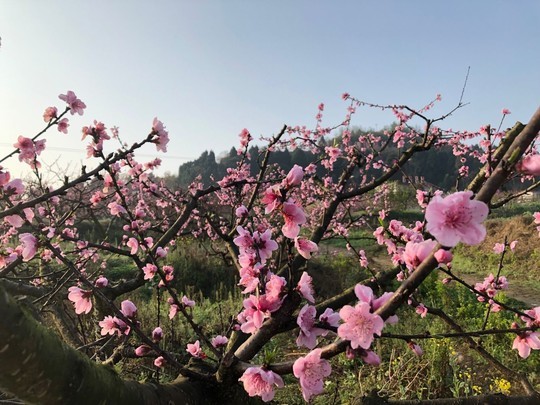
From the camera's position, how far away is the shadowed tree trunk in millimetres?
729

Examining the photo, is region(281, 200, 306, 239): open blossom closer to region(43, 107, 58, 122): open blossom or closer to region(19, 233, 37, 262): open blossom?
region(19, 233, 37, 262): open blossom

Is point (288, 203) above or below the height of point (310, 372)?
above

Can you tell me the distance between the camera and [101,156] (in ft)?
9.70

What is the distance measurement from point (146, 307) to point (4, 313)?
6.55 meters

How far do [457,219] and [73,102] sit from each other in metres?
2.97

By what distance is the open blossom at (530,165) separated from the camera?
85 cm

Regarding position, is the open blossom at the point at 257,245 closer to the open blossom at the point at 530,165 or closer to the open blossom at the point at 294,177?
the open blossom at the point at 294,177

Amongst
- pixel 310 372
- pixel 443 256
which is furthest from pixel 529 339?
pixel 443 256

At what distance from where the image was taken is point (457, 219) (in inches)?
35.2

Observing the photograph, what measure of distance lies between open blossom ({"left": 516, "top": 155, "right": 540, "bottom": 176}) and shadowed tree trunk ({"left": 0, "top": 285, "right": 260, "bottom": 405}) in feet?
3.54

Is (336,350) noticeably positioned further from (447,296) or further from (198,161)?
(198,161)

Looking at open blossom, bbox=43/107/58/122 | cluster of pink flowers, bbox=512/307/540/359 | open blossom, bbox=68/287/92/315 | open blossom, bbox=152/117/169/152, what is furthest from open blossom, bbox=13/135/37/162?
cluster of pink flowers, bbox=512/307/540/359

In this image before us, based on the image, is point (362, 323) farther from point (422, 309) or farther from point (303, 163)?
point (303, 163)

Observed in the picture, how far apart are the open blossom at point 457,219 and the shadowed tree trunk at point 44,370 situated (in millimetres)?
847
